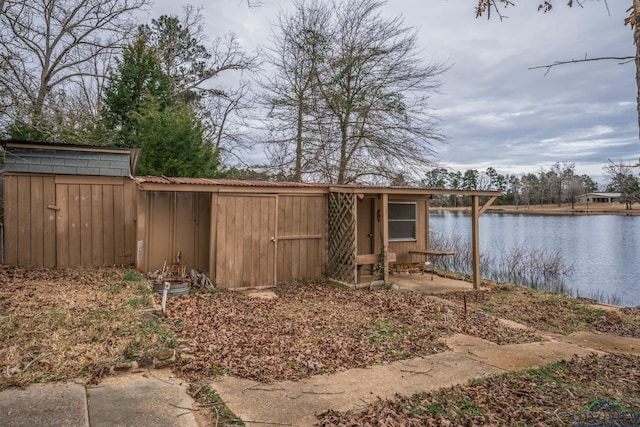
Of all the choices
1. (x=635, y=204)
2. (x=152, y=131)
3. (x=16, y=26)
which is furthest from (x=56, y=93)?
(x=635, y=204)

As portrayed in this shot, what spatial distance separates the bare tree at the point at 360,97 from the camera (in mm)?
13406

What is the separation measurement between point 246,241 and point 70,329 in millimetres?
3854

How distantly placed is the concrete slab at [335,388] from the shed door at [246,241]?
404 cm

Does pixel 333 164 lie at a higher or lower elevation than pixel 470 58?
lower

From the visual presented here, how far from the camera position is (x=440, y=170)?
46.2ft

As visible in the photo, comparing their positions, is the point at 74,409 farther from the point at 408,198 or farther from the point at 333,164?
the point at 333,164

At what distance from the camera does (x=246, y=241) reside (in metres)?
7.52

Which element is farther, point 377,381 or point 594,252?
point 594,252

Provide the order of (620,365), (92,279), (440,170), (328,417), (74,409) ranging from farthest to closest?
(440,170) < (92,279) < (620,365) < (328,417) < (74,409)

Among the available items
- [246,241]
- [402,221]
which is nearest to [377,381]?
[246,241]

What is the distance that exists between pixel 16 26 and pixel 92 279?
27.6 feet

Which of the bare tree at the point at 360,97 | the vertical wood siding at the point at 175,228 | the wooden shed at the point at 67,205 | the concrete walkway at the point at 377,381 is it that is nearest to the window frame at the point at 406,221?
the bare tree at the point at 360,97

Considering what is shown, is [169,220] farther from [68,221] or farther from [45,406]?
[45,406]

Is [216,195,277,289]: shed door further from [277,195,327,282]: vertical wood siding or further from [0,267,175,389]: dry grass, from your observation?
[0,267,175,389]: dry grass
